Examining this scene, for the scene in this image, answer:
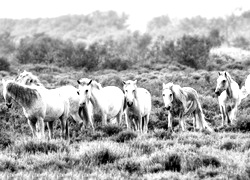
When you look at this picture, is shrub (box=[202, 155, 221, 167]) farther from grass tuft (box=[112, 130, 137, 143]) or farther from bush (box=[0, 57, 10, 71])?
bush (box=[0, 57, 10, 71])

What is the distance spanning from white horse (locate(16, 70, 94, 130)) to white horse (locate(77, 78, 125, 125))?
256 millimetres

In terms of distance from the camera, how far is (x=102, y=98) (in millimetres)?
11156

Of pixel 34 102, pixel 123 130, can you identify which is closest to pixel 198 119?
pixel 123 130

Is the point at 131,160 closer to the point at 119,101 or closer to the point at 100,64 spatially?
the point at 119,101

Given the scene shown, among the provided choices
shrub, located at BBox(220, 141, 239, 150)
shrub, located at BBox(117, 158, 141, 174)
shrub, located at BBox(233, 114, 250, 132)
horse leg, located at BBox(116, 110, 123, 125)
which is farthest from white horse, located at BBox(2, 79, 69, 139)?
shrub, located at BBox(233, 114, 250, 132)

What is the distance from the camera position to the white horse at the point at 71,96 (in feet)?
35.2

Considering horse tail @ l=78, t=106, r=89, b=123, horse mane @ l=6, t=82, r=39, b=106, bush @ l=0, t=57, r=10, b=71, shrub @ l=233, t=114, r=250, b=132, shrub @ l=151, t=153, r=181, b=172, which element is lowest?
shrub @ l=233, t=114, r=250, b=132

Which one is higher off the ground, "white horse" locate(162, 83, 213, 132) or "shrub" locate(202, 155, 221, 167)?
"white horse" locate(162, 83, 213, 132)

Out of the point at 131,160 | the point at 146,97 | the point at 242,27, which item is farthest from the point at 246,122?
the point at 242,27

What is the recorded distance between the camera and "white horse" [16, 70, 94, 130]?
10734 millimetres

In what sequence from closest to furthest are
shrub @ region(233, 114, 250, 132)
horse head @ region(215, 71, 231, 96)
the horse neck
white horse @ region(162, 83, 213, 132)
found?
1. white horse @ region(162, 83, 213, 132)
2. shrub @ region(233, 114, 250, 132)
3. horse head @ region(215, 71, 231, 96)
4. the horse neck

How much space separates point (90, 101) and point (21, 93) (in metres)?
2.47

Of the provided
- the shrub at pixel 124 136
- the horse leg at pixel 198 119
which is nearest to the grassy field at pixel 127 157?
the shrub at pixel 124 136

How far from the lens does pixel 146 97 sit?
12.8 m
